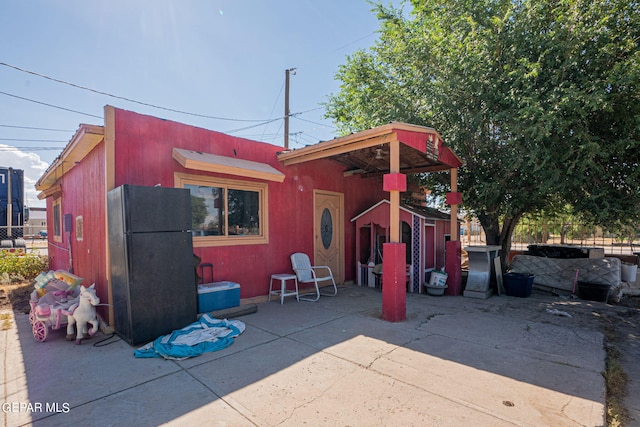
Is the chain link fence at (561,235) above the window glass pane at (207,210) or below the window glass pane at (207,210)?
below

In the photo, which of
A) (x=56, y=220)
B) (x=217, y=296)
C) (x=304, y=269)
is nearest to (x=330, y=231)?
(x=304, y=269)

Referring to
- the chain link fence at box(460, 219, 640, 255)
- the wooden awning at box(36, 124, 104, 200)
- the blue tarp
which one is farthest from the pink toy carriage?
the chain link fence at box(460, 219, 640, 255)

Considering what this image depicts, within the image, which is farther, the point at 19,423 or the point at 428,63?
the point at 428,63

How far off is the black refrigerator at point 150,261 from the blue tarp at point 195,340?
0.57 ft

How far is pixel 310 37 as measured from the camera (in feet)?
30.8

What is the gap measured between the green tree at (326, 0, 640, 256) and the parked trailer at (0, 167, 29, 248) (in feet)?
35.0

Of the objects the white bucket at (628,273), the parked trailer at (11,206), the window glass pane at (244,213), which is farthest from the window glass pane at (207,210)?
the white bucket at (628,273)

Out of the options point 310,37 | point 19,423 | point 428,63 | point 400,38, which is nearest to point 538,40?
point 428,63

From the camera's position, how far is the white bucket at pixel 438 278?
646 centimetres

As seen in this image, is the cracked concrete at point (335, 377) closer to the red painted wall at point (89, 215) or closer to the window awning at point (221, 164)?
the red painted wall at point (89, 215)

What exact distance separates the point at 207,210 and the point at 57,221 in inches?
227

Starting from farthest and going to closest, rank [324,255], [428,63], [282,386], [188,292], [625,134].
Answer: [324,255] → [428,63] → [625,134] → [188,292] → [282,386]

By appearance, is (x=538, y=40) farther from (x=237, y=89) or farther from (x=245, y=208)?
(x=237, y=89)

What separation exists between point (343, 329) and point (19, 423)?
3177mm
